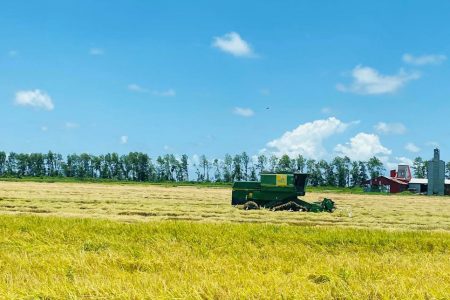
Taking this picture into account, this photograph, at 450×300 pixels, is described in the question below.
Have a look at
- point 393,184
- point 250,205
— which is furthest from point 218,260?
point 393,184

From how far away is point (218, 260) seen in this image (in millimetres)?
7840

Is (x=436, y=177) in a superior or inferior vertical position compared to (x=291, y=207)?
superior

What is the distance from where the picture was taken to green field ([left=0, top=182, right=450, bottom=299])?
4273 millimetres

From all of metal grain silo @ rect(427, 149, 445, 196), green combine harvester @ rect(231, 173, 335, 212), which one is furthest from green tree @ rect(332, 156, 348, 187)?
green combine harvester @ rect(231, 173, 335, 212)

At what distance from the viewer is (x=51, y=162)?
16125 centimetres

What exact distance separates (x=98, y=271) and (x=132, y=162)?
149m

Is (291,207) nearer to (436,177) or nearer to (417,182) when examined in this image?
(436,177)

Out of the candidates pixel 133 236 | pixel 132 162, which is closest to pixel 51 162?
pixel 132 162

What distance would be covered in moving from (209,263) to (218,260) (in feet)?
1.72

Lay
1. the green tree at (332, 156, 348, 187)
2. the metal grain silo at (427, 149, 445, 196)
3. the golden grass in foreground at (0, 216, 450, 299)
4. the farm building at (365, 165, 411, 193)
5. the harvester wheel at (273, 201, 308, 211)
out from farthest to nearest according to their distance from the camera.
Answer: the green tree at (332, 156, 348, 187)
the farm building at (365, 165, 411, 193)
the metal grain silo at (427, 149, 445, 196)
the harvester wheel at (273, 201, 308, 211)
the golden grass in foreground at (0, 216, 450, 299)

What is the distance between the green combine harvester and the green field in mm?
4424

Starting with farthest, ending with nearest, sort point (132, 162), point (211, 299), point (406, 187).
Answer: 1. point (132, 162)
2. point (406, 187)
3. point (211, 299)

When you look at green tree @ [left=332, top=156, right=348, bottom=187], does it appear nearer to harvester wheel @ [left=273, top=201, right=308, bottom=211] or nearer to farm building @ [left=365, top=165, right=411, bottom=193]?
farm building @ [left=365, top=165, right=411, bottom=193]

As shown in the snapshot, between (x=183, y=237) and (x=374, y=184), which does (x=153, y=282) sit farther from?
(x=374, y=184)
